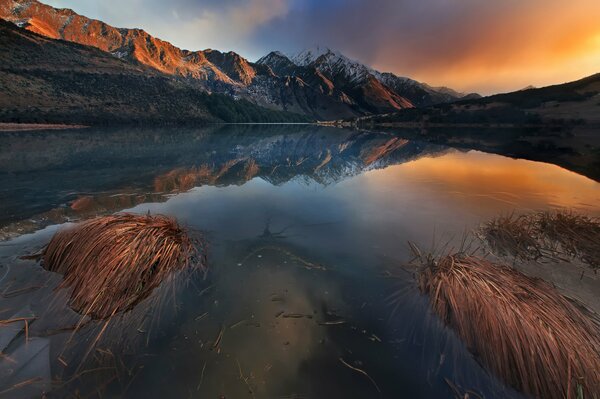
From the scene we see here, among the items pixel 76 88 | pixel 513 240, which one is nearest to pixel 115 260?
pixel 513 240

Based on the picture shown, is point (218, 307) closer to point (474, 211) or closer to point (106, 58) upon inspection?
point (474, 211)

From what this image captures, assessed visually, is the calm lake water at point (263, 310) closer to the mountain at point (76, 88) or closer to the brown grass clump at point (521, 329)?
the brown grass clump at point (521, 329)

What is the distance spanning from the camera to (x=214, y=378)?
15.7 feet

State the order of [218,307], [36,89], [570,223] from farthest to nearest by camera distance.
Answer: [36,89] < [570,223] < [218,307]

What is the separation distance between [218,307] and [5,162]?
1336 inches

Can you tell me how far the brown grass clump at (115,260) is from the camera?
635 centimetres

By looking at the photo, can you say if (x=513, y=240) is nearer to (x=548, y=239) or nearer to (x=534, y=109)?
(x=548, y=239)

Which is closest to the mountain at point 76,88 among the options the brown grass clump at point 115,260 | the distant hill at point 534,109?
the brown grass clump at point 115,260

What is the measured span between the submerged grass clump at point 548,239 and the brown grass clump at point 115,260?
10893 millimetres

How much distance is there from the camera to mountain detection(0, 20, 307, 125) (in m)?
103

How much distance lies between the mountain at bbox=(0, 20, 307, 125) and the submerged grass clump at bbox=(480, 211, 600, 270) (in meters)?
121

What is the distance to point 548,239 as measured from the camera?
10.8m

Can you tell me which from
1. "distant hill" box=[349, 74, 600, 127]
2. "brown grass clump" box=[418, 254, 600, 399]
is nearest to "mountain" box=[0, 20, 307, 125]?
"brown grass clump" box=[418, 254, 600, 399]

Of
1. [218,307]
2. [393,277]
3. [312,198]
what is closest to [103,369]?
[218,307]
